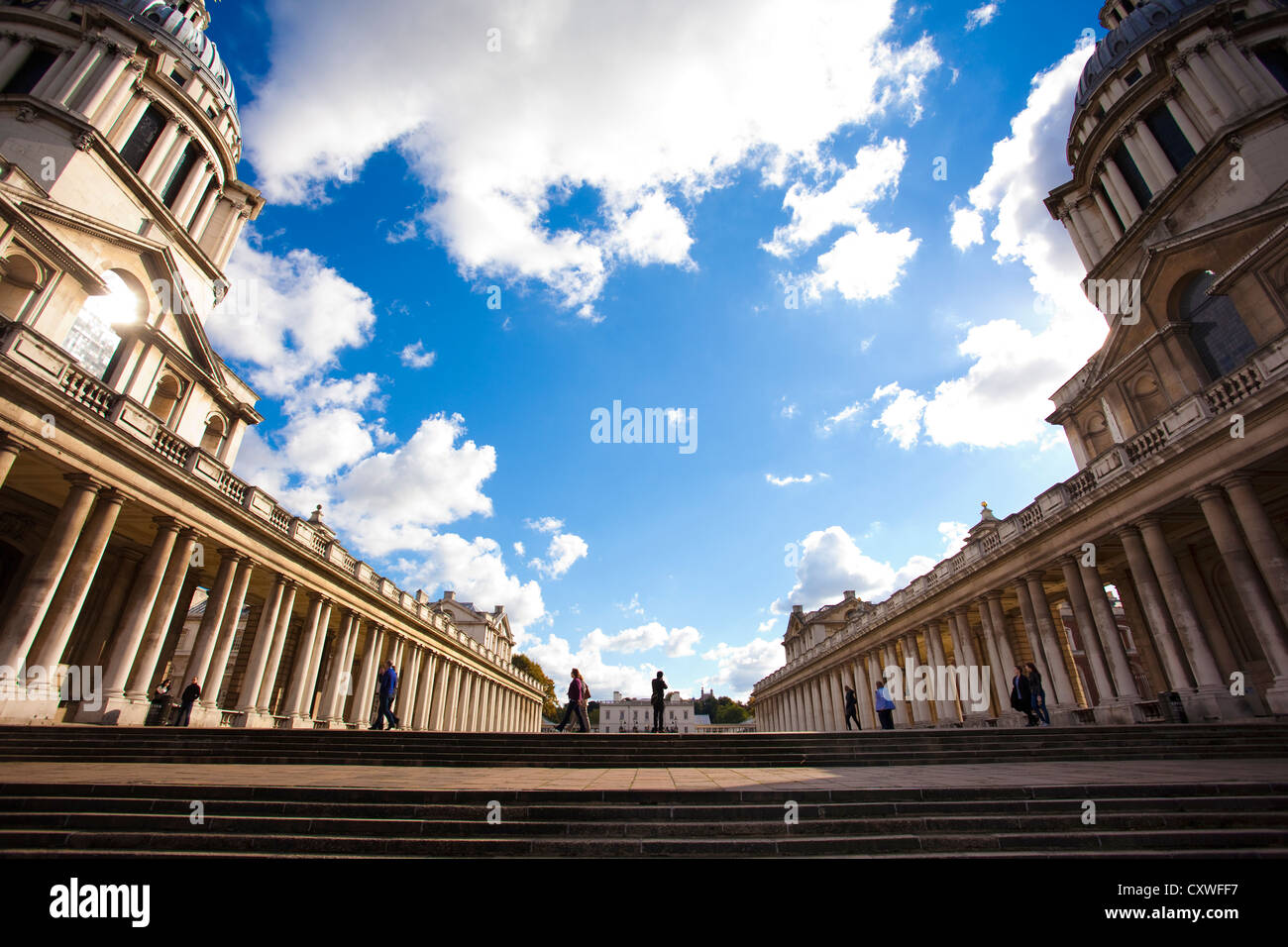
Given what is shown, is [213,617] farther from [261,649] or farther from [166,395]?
[166,395]

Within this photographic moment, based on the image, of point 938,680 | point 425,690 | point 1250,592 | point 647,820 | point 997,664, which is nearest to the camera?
point 647,820

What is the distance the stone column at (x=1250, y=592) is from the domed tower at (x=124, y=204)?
3139 centimetres

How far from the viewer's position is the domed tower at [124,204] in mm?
18906

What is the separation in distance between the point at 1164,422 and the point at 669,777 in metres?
19.2

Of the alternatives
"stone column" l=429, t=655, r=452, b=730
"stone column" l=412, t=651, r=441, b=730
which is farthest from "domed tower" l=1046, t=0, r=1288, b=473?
"stone column" l=429, t=655, r=452, b=730

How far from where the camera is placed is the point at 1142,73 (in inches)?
1138

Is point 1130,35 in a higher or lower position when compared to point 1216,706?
higher

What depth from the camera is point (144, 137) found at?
28859 mm

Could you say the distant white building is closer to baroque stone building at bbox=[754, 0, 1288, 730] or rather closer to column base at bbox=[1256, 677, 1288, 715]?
baroque stone building at bbox=[754, 0, 1288, 730]

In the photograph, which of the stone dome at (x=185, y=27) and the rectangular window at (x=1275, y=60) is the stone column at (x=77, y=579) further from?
the rectangular window at (x=1275, y=60)

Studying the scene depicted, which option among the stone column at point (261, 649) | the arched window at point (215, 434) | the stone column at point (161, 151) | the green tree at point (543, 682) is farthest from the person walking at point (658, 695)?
the green tree at point (543, 682)

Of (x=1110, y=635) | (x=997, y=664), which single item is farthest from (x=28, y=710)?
(x=997, y=664)

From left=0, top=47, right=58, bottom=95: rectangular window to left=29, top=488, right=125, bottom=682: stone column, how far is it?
A: 23.5m
